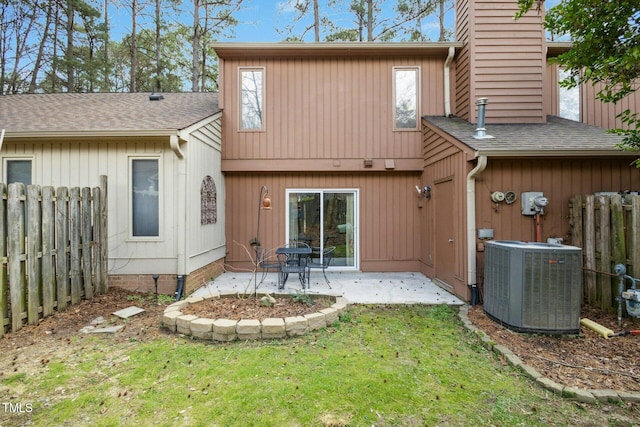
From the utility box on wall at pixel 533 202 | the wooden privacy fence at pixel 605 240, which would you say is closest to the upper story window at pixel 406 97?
the utility box on wall at pixel 533 202

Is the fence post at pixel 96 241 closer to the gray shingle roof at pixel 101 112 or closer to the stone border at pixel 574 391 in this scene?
the gray shingle roof at pixel 101 112

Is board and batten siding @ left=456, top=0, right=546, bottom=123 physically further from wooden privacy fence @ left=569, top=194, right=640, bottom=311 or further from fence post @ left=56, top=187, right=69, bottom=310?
fence post @ left=56, top=187, right=69, bottom=310

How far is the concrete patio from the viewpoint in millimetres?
5164

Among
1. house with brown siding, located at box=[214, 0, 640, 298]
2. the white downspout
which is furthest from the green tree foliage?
house with brown siding, located at box=[214, 0, 640, 298]

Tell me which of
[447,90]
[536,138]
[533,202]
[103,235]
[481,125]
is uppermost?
[447,90]

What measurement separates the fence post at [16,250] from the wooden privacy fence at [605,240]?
742 centimetres

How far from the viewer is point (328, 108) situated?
7273 mm

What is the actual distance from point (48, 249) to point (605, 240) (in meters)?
7.44

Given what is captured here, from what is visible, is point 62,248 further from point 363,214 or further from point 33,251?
point 363,214

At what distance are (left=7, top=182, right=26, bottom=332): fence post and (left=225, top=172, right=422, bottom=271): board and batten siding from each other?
12.6ft

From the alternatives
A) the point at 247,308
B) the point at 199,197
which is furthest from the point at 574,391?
the point at 199,197

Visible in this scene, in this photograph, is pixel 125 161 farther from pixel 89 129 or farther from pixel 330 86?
pixel 330 86

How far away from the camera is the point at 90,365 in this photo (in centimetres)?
303

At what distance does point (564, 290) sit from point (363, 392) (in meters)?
2.84
